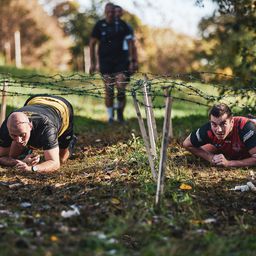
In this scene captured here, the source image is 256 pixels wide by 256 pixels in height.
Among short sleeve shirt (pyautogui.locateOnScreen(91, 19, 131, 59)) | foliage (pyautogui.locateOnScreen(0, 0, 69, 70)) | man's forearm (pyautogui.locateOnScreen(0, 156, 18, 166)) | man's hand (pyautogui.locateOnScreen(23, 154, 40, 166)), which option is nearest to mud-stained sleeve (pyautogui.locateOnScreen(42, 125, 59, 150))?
man's hand (pyautogui.locateOnScreen(23, 154, 40, 166))

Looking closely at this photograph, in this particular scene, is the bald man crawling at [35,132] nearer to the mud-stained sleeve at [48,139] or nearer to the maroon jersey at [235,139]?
the mud-stained sleeve at [48,139]

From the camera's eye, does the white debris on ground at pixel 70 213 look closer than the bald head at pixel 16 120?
Yes

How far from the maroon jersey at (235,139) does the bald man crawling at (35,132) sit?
1.73m

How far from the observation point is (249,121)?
6305 mm

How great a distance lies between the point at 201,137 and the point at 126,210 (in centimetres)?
230

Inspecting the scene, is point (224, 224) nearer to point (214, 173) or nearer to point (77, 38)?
point (214, 173)

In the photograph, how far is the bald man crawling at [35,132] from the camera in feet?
19.6

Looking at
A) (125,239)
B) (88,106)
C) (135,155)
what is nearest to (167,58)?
(88,106)

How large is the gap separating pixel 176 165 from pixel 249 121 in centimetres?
103

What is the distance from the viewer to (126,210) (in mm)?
4504

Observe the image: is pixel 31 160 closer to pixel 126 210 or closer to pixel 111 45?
pixel 126 210

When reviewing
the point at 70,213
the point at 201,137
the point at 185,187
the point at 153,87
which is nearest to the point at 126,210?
the point at 70,213

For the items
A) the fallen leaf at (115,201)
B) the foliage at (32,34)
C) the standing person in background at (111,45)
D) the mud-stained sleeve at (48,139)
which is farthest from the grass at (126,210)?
the foliage at (32,34)

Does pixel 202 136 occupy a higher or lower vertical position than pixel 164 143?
lower
